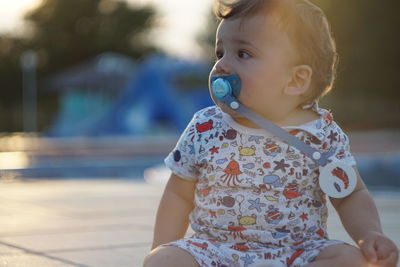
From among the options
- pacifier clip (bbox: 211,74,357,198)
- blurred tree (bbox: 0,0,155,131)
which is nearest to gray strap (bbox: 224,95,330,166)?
pacifier clip (bbox: 211,74,357,198)

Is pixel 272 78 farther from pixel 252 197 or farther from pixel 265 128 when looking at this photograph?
pixel 252 197

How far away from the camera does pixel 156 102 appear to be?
71.5ft

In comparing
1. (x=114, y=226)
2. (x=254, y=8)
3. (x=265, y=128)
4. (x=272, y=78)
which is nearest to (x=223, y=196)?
(x=265, y=128)

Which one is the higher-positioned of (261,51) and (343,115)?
(261,51)

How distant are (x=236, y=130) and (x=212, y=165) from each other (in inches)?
4.7

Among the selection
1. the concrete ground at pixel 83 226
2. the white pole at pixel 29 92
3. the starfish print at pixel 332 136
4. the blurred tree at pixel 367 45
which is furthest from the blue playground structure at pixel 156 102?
the starfish print at pixel 332 136

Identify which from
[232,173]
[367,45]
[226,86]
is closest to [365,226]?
[232,173]

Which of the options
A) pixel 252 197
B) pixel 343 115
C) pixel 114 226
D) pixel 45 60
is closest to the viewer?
pixel 252 197

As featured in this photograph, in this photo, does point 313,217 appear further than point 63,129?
No

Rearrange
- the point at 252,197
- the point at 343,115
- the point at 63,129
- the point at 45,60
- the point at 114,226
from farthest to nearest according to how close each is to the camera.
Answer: the point at 45,60, the point at 343,115, the point at 63,129, the point at 114,226, the point at 252,197

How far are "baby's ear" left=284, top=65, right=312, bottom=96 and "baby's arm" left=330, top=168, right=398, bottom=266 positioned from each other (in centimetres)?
30

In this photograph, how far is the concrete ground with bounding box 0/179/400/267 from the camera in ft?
8.54

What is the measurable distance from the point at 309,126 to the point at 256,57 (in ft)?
0.82

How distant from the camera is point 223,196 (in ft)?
6.37
